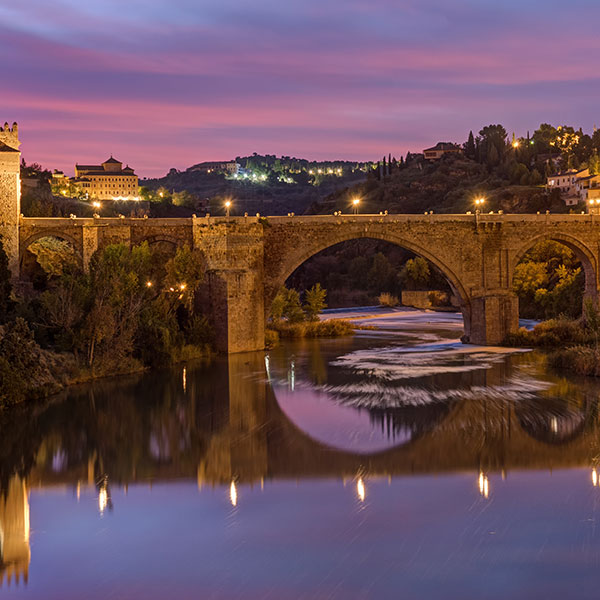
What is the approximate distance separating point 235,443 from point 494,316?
16674 mm

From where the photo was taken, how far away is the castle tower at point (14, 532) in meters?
9.70

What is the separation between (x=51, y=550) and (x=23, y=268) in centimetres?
2247

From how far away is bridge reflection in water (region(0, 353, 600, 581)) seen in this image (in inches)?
538

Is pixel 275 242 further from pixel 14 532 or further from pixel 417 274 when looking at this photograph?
pixel 417 274

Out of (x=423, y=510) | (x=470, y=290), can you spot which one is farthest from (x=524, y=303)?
(x=423, y=510)

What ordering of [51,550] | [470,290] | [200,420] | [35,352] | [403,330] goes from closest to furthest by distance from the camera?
1. [51,550]
2. [200,420]
3. [35,352]
4. [470,290]
5. [403,330]

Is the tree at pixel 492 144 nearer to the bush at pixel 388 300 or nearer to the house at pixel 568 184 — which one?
the house at pixel 568 184

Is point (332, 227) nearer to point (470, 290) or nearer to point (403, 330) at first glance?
point (470, 290)

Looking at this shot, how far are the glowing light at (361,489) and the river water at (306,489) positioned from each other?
0.18 feet

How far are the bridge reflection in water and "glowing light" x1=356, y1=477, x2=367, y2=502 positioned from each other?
16 millimetres

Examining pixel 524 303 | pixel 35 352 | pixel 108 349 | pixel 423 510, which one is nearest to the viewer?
pixel 423 510

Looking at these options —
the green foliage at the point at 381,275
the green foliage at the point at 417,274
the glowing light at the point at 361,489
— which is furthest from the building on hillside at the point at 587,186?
the glowing light at the point at 361,489

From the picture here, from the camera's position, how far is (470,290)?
30500 mm

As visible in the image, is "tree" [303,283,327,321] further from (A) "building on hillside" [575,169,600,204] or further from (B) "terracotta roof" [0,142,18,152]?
(A) "building on hillside" [575,169,600,204]
